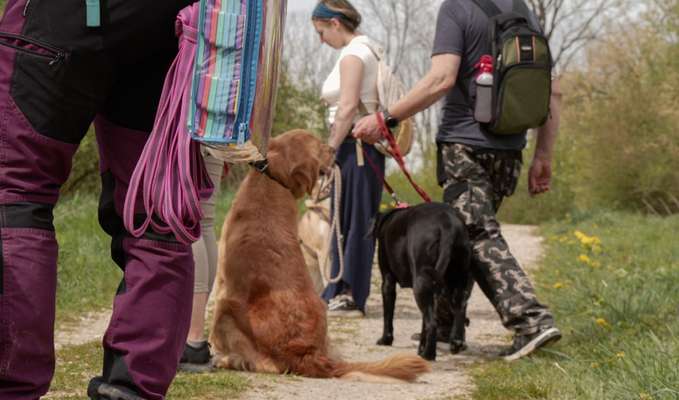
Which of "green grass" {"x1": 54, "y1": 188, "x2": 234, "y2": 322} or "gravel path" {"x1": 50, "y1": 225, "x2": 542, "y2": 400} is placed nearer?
"gravel path" {"x1": 50, "y1": 225, "x2": 542, "y2": 400}

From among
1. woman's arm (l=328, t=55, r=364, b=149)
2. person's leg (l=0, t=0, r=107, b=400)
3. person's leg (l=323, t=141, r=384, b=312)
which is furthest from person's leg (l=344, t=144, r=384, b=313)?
person's leg (l=0, t=0, r=107, b=400)

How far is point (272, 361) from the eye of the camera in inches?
191

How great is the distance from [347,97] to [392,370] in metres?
2.75

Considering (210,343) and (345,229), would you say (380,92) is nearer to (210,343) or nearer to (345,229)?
(345,229)

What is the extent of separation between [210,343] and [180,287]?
2.14 m

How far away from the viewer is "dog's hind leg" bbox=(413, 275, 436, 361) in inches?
218

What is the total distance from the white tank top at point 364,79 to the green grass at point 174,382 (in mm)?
2946

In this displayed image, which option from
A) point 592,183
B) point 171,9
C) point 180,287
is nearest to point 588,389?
point 180,287

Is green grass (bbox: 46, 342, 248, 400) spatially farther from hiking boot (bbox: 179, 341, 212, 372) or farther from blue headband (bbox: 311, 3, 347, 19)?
blue headband (bbox: 311, 3, 347, 19)

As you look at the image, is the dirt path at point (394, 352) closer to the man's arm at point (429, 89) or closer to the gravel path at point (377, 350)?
the gravel path at point (377, 350)

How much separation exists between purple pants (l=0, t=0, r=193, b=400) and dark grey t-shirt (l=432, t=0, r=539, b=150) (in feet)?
9.53

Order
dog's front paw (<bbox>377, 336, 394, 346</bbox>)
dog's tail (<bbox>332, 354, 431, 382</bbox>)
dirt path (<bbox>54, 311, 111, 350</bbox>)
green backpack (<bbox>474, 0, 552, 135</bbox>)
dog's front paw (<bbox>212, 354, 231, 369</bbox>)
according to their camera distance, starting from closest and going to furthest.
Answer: dog's tail (<bbox>332, 354, 431, 382</bbox>)
dog's front paw (<bbox>212, 354, 231, 369</bbox>)
green backpack (<bbox>474, 0, 552, 135</bbox>)
dirt path (<bbox>54, 311, 111, 350</bbox>)
dog's front paw (<bbox>377, 336, 394, 346</bbox>)

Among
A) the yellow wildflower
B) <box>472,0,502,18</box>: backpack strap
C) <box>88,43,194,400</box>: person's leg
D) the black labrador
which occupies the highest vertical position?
<box>472,0,502,18</box>: backpack strap

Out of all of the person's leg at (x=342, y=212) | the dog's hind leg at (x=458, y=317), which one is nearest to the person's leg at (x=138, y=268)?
the dog's hind leg at (x=458, y=317)
